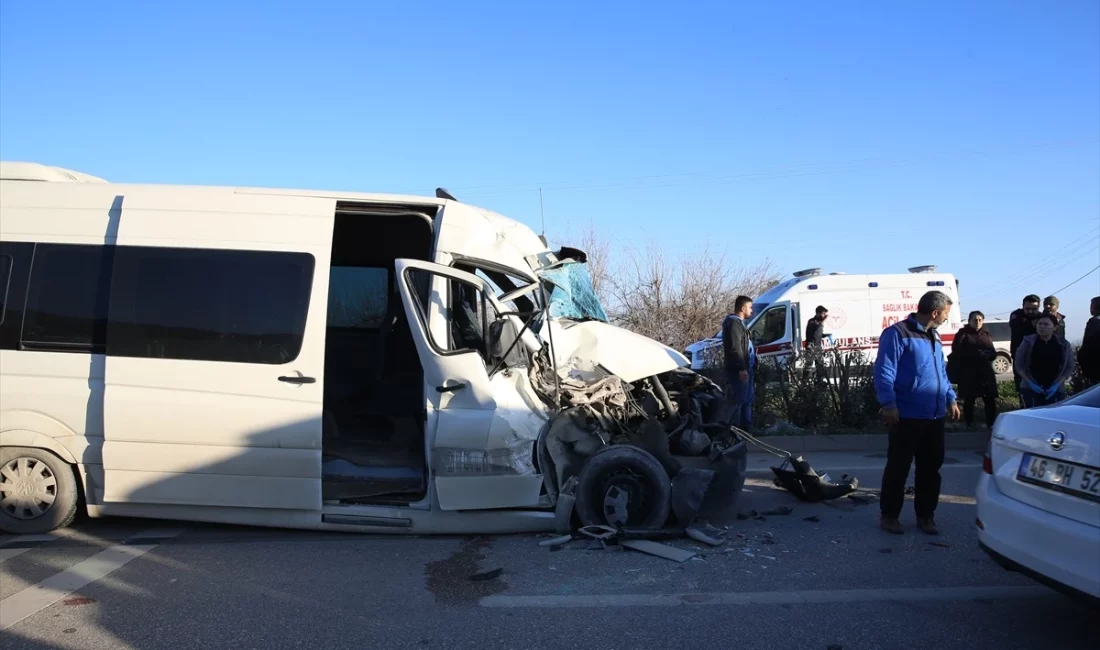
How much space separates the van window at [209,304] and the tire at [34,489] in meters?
0.96

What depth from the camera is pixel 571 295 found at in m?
7.10

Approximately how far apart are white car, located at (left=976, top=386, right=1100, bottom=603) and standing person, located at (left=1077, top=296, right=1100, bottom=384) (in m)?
5.13

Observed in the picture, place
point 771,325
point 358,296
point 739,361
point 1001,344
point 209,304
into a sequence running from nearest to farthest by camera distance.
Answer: point 209,304 < point 358,296 < point 739,361 < point 771,325 < point 1001,344

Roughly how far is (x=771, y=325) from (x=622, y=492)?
458 inches

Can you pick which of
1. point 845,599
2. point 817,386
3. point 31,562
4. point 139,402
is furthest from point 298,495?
point 817,386

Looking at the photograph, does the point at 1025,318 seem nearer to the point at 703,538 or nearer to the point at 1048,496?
the point at 703,538

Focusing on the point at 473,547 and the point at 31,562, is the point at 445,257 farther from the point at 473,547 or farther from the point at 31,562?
the point at 31,562

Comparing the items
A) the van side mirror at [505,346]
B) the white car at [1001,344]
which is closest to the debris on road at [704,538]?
the van side mirror at [505,346]

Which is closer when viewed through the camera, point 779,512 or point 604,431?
point 604,431

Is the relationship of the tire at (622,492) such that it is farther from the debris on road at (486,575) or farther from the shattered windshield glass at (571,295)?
the shattered windshield glass at (571,295)

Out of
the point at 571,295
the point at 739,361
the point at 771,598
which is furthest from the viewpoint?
the point at 739,361

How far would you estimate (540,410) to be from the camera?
5.79 metres

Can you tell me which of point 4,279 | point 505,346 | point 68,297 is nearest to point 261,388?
point 68,297

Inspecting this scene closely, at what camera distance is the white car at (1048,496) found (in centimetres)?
358
